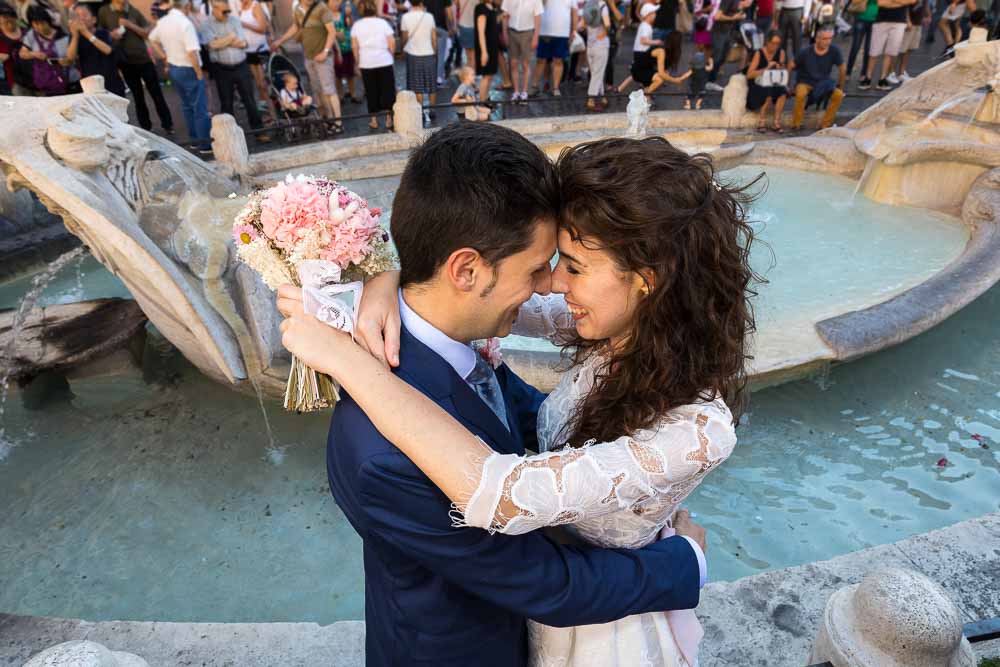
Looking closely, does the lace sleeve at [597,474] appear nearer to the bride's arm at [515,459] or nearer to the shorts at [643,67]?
the bride's arm at [515,459]

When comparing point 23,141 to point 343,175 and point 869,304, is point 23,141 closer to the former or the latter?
point 343,175

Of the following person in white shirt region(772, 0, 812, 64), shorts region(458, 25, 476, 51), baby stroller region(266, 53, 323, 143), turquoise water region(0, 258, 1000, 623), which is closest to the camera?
turquoise water region(0, 258, 1000, 623)

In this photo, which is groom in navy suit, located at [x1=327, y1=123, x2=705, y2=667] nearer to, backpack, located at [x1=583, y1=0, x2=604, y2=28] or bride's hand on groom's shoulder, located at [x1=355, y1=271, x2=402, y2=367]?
bride's hand on groom's shoulder, located at [x1=355, y1=271, x2=402, y2=367]

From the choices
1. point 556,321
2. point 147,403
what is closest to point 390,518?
point 556,321

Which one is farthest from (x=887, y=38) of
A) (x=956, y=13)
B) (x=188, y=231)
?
(x=188, y=231)

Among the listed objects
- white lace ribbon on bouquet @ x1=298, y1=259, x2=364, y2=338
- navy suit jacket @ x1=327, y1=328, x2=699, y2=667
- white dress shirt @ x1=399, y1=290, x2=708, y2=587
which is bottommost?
navy suit jacket @ x1=327, y1=328, x2=699, y2=667

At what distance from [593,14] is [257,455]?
8.82 m

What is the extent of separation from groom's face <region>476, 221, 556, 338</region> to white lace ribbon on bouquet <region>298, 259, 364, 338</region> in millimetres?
331

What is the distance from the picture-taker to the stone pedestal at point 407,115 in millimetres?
8914

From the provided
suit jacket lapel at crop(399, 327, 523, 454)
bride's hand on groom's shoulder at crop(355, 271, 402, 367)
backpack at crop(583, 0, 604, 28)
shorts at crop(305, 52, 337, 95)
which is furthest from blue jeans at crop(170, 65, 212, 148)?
suit jacket lapel at crop(399, 327, 523, 454)

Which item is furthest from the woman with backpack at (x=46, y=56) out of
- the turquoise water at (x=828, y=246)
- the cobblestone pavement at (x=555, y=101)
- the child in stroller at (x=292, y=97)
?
the turquoise water at (x=828, y=246)

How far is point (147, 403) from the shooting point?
209 inches

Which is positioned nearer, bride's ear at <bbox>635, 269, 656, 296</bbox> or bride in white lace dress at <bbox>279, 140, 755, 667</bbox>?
bride in white lace dress at <bbox>279, 140, 755, 667</bbox>

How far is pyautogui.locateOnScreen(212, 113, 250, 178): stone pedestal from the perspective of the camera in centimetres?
760
